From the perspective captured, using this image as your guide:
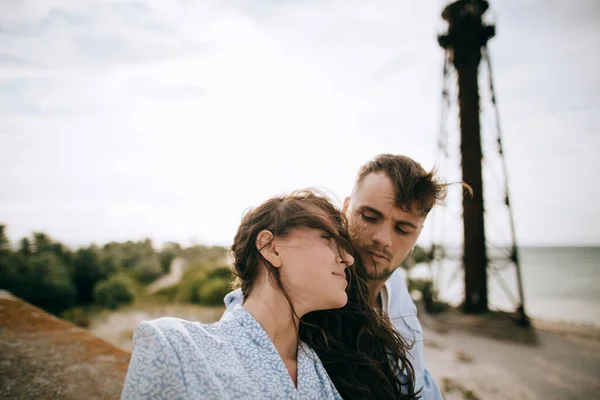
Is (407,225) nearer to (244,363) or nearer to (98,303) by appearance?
(244,363)

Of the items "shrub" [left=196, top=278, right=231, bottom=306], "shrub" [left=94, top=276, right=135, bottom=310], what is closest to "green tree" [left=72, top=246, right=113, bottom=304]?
"shrub" [left=94, top=276, right=135, bottom=310]

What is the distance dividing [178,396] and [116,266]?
19.3 meters

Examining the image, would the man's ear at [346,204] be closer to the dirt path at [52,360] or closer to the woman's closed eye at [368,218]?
the woman's closed eye at [368,218]

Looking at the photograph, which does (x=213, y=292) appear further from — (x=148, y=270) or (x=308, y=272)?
(x=308, y=272)

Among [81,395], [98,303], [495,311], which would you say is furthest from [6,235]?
[495,311]

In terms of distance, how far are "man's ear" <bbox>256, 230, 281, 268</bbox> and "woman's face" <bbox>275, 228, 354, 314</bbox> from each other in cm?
3

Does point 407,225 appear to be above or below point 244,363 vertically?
above

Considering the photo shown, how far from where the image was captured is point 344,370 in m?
1.92

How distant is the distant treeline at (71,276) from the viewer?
12.4 metres

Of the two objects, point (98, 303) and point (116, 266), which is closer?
point (98, 303)

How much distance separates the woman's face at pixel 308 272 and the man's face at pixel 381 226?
645 millimetres

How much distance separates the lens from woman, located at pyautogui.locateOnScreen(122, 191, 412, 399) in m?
1.16

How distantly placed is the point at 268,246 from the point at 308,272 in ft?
0.91

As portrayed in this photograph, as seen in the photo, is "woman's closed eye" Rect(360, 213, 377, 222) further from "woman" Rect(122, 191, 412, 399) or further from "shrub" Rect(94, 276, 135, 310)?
"shrub" Rect(94, 276, 135, 310)
